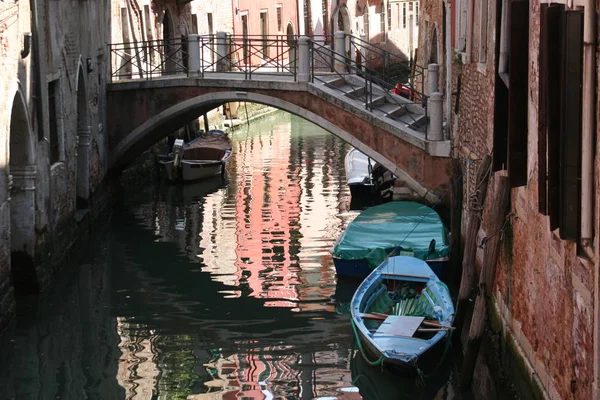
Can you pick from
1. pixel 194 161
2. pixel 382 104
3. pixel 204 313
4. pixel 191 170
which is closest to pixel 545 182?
pixel 204 313

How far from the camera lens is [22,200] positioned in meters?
11.4

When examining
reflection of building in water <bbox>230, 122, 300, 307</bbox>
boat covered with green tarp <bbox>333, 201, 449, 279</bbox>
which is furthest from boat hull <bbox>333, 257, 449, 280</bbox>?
reflection of building in water <bbox>230, 122, 300, 307</bbox>

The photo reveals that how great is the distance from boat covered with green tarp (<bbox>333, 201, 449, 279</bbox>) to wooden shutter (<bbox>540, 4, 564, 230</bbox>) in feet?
17.7

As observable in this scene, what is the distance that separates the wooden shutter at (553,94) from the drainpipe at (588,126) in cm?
24

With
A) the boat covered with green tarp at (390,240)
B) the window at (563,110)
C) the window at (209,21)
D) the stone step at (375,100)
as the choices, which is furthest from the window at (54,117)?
the window at (209,21)

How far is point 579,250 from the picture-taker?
590 cm

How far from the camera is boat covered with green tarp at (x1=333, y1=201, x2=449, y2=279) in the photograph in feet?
37.7

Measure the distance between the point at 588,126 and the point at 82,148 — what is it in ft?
34.3

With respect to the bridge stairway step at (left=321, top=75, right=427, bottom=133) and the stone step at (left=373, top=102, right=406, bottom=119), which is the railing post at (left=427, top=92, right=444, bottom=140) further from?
the stone step at (left=373, top=102, right=406, bottom=119)

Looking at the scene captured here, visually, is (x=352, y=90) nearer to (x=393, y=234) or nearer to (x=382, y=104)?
(x=382, y=104)

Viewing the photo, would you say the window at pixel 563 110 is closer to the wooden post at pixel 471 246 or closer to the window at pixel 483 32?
the wooden post at pixel 471 246

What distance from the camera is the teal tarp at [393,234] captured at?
1160 cm

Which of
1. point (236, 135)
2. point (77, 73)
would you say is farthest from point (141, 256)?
point (236, 135)

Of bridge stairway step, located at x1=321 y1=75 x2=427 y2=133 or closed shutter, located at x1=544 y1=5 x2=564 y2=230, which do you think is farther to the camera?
bridge stairway step, located at x1=321 y1=75 x2=427 y2=133
